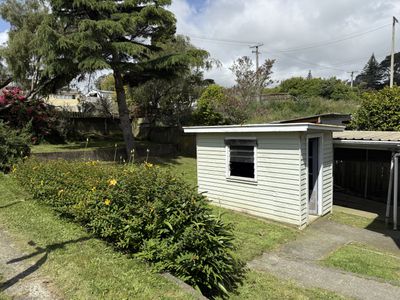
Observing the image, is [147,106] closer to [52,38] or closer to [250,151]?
[52,38]

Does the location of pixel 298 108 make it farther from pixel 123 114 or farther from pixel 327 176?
pixel 327 176

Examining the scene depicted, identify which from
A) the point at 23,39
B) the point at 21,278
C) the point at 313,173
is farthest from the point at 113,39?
the point at 21,278

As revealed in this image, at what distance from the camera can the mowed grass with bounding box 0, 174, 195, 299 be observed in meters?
3.54

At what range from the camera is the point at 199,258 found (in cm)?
380

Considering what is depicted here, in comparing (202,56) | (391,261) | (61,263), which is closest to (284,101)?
(202,56)

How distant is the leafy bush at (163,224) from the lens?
12.6 ft

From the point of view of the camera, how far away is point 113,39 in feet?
44.5

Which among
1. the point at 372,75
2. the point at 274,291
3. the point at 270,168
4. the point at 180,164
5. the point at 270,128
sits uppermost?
the point at 372,75

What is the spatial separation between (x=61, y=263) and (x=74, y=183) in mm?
1883

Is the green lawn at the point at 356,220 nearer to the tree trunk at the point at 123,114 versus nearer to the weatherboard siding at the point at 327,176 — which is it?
the weatherboard siding at the point at 327,176

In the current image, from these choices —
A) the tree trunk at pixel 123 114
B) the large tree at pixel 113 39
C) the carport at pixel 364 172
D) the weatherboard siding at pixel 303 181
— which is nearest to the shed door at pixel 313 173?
the weatherboard siding at pixel 303 181

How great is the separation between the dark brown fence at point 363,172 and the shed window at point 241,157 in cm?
516

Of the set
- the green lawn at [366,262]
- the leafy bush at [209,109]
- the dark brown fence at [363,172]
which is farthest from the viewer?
the leafy bush at [209,109]

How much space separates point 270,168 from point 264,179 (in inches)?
13.7
